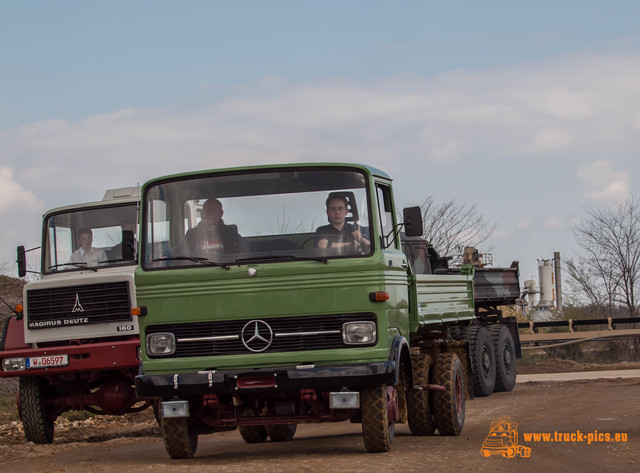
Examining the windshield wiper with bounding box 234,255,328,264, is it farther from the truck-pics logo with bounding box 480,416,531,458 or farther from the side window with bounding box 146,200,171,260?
the truck-pics logo with bounding box 480,416,531,458

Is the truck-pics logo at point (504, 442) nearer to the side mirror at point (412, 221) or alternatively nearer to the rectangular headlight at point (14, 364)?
the side mirror at point (412, 221)

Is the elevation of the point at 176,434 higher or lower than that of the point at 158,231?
lower

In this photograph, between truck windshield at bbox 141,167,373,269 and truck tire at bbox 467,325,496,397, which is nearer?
truck windshield at bbox 141,167,373,269

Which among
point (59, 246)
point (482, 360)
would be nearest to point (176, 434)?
point (59, 246)

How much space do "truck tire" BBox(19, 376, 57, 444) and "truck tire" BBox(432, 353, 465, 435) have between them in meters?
4.56

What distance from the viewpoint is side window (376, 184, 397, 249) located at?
9312 mm

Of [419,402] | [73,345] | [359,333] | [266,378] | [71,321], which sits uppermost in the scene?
[71,321]

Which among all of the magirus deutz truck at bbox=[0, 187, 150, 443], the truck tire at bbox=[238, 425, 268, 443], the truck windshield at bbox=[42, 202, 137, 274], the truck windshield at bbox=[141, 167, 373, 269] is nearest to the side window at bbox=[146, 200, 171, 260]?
the truck windshield at bbox=[141, 167, 373, 269]

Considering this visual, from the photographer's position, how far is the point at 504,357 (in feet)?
65.7

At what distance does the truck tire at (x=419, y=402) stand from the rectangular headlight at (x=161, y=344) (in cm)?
277

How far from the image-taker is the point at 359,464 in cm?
844

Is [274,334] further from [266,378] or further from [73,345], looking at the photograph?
[73,345]

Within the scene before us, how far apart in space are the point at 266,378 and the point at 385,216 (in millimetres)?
1906

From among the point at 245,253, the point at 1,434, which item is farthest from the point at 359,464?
the point at 1,434
